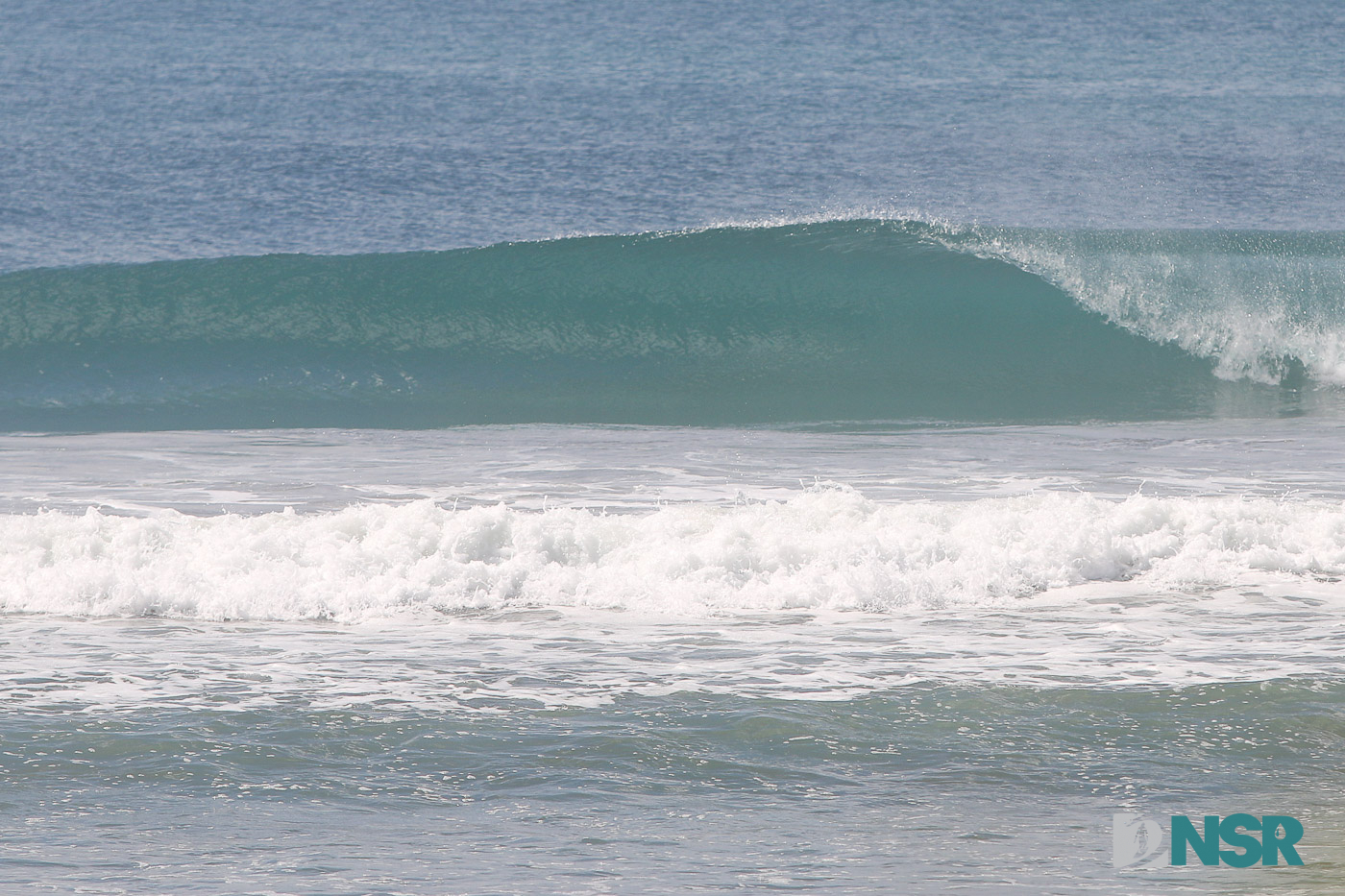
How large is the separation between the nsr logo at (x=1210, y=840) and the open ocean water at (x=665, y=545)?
4 centimetres

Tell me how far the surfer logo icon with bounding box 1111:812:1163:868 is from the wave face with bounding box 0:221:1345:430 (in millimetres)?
8461

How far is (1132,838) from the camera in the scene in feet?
9.82

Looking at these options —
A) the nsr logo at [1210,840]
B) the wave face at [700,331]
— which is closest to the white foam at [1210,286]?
the wave face at [700,331]

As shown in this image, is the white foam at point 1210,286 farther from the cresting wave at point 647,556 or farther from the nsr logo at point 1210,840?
the nsr logo at point 1210,840

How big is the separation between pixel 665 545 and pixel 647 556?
0.10 m

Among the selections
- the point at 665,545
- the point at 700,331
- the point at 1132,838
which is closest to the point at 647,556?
the point at 665,545

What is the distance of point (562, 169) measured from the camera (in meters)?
28.4

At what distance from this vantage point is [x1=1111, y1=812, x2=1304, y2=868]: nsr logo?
9.48 feet

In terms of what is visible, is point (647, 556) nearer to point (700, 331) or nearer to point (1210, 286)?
point (700, 331)

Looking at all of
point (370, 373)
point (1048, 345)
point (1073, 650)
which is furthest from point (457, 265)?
point (1073, 650)

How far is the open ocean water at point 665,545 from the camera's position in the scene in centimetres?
314

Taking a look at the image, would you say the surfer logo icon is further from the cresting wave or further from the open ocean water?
the cresting wave

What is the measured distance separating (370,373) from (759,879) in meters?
11.2

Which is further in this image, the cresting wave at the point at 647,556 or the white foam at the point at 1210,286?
Answer: the white foam at the point at 1210,286
